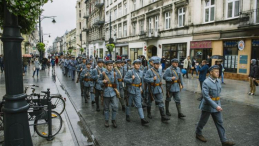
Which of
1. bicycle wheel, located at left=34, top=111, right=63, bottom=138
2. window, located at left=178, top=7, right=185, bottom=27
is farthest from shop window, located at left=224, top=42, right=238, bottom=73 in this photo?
bicycle wheel, located at left=34, top=111, right=63, bottom=138

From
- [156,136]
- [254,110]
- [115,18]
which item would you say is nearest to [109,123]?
[156,136]

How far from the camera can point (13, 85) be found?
3.02m

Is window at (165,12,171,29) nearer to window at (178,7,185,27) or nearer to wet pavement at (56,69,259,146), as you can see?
window at (178,7,185,27)

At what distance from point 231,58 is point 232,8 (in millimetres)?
3967

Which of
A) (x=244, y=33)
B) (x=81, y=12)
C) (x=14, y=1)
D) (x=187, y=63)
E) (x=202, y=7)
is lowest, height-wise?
(x=187, y=63)

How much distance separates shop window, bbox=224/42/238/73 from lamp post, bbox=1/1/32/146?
16.0 metres

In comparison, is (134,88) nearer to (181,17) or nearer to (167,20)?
(181,17)

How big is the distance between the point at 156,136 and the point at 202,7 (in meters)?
16.3

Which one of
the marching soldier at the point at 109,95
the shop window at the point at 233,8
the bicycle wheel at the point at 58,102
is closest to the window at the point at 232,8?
the shop window at the point at 233,8

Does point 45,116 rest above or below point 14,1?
below

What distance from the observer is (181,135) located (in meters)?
5.04

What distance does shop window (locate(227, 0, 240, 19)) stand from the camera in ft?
49.7

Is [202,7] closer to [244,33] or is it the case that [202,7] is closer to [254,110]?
[244,33]

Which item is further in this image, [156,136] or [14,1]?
[156,136]
